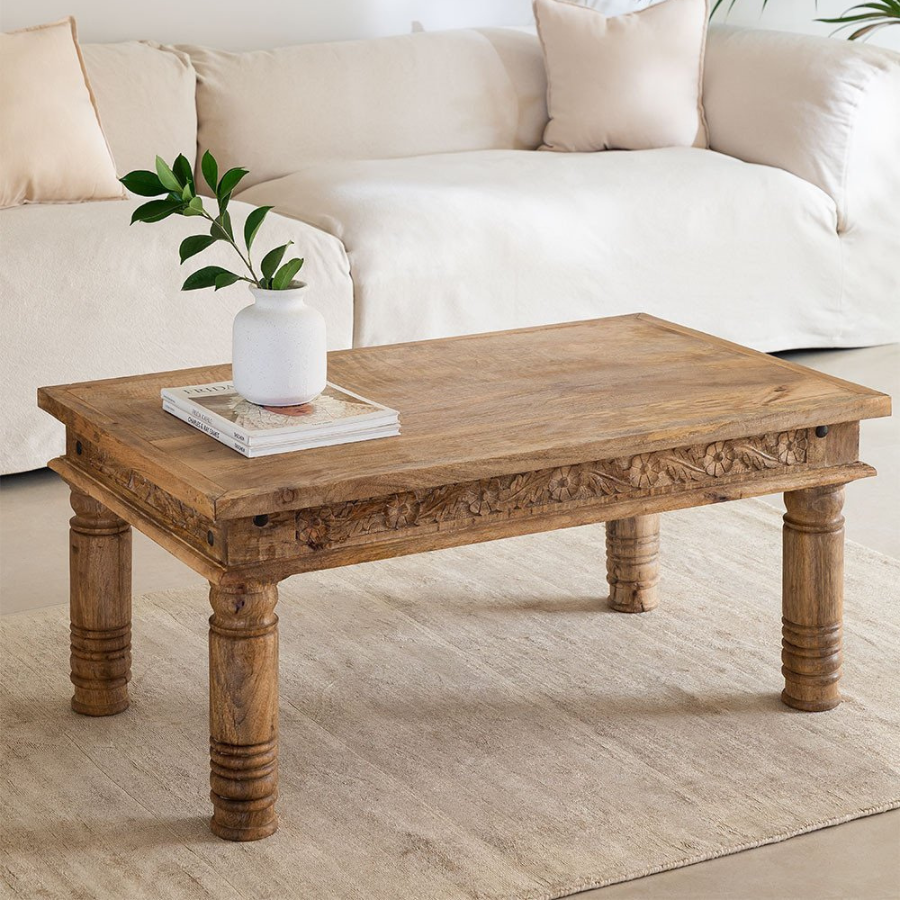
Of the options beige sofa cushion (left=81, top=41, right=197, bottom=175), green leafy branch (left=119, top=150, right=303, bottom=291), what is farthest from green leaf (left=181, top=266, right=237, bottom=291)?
beige sofa cushion (left=81, top=41, right=197, bottom=175)

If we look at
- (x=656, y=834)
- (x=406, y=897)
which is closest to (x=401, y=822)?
(x=406, y=897)

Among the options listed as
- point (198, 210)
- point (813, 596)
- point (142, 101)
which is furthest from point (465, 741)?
point (142, 101)

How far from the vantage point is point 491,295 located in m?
3.47

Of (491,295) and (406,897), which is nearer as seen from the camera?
(406,897)

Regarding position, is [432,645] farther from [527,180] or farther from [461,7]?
[461,7]

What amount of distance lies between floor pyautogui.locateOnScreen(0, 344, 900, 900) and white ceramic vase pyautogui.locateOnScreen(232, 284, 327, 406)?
2.19 feet

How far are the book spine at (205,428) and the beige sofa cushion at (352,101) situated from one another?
80.3 inches

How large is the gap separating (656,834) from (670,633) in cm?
61

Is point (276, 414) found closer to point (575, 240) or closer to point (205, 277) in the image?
point (205, 277)

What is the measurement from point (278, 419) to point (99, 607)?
0.42 metres

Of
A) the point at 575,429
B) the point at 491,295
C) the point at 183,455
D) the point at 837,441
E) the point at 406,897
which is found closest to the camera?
the point at 406,897

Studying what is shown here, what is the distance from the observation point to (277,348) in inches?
71.1

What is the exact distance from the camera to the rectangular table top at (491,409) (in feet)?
5.48

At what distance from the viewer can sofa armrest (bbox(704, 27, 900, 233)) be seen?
12.9 feet
